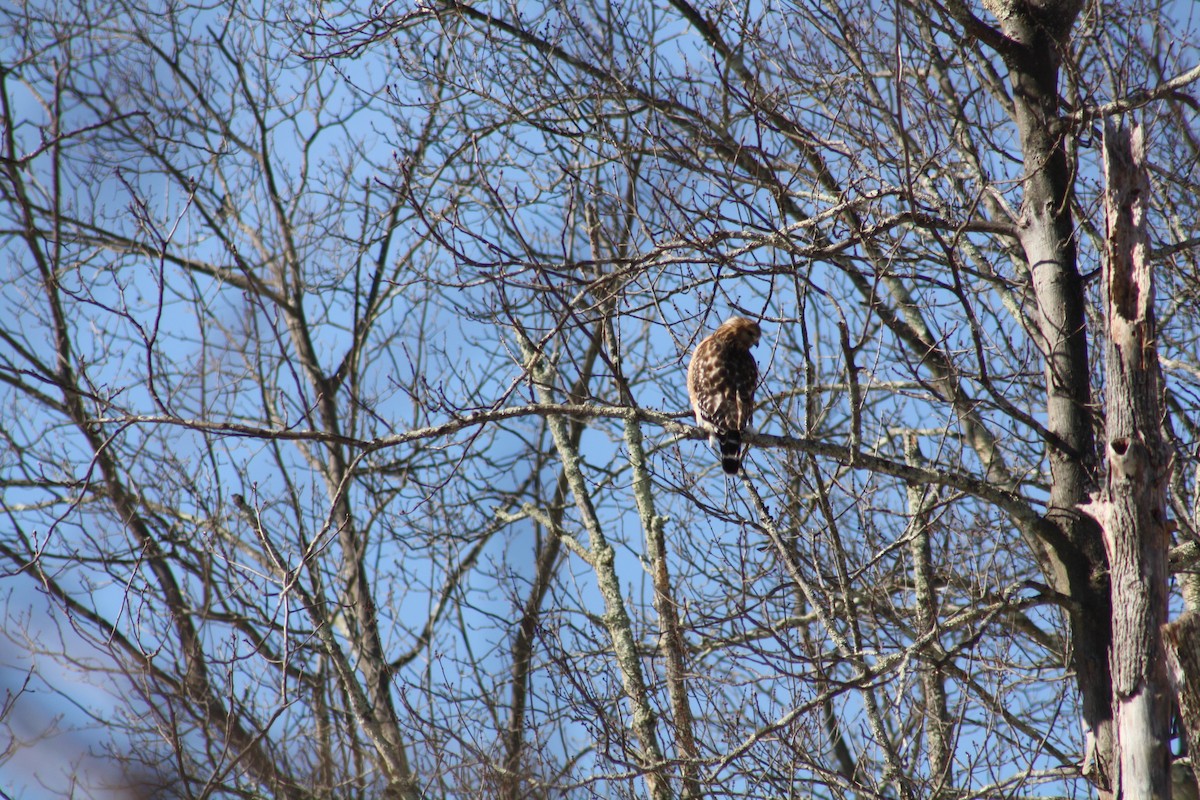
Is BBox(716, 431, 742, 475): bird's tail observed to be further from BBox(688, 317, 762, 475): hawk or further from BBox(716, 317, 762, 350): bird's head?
BBox(716, 317, 762, 350): bird's head

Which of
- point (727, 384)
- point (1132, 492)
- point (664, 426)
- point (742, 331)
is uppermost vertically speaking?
point (742, 331)

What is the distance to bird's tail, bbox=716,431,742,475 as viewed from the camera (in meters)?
5.31

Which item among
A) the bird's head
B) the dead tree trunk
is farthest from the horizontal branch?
the bird's head

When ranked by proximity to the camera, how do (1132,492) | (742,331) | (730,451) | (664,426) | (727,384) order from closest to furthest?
(1132,492), (664,426), (730,451), (727,384), (742,331)

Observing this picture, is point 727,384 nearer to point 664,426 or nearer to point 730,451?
point 730,451

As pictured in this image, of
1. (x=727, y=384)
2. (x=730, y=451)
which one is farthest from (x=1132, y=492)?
(x=727, y=384)

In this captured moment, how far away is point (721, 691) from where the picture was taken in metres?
5.81

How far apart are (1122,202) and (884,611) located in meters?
2.80

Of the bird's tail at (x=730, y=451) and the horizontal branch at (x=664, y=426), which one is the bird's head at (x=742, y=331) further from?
the horizontal branch at (x=664, y=426)

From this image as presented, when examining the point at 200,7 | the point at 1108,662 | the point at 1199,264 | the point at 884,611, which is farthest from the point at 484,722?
the point at 200,7

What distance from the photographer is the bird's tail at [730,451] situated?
17.4ft

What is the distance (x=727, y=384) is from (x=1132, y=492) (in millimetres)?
2133

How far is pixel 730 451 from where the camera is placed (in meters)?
5.40

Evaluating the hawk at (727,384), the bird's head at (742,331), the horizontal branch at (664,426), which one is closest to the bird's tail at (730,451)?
the hawk at (727,384)
